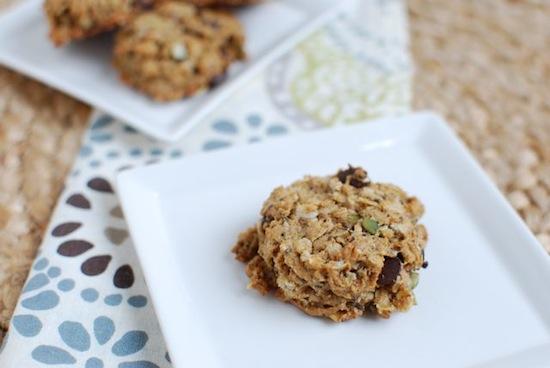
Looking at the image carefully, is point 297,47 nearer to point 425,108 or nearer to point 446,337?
point 425,108

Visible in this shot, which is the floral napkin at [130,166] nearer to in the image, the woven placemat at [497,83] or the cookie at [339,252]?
the woven placemat at [497,83]

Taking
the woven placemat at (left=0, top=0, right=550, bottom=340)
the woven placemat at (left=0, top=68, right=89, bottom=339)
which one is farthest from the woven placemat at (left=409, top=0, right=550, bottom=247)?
the woven placemat at (left=0, top=68, right=89, bottom=339)

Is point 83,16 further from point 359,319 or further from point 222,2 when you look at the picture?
point 359,319

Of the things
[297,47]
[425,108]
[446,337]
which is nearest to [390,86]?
[425,108]

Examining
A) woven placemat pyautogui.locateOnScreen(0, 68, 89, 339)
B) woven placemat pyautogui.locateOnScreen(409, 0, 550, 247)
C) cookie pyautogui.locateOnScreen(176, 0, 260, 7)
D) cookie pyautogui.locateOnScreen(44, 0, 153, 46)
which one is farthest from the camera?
cookie pyautogui.locateOnScreen(176, 0, 260, 7)

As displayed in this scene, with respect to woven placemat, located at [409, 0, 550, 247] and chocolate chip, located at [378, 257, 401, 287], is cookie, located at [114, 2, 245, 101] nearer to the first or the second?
woven placemat, located at [409, 0, 550, 247]
